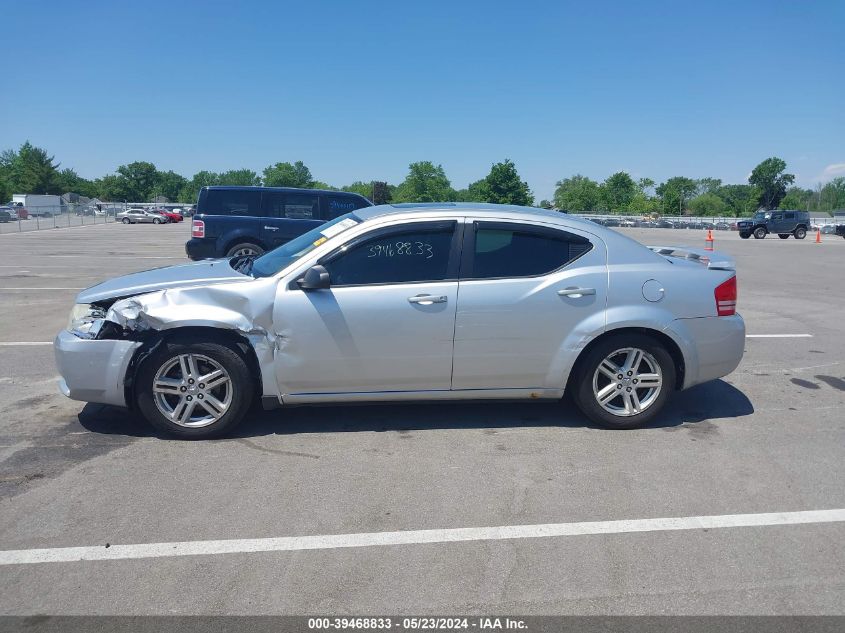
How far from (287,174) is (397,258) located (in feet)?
440

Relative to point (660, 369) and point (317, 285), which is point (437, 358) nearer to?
point (317, 285)

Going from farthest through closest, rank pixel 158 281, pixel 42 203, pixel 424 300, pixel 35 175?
pixel 35 175 < pixel 42 203 < pixel 158 281 < pixel 424 300

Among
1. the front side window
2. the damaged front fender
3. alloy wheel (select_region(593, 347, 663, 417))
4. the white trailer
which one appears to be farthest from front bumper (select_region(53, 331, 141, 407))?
the white trailer

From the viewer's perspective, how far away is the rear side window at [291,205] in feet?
45.0

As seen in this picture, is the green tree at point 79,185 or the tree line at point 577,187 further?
the green tree at point 79,185

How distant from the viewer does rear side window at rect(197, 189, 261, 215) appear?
538 inches

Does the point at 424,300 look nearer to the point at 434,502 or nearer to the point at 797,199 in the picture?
the point at 434,502

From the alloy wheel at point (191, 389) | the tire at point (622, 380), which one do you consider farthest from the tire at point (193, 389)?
the tire at point (622, 380)

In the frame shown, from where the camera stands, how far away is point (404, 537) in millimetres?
3584

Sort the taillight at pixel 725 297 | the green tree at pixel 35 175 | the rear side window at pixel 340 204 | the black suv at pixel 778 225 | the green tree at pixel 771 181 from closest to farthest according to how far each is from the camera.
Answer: the taillight at pixel 725 297, the rear side window at pixel 340 204, the black suv at pixel 778 225, the green tree at pixel 35 175, the green tree at pixel 771 181

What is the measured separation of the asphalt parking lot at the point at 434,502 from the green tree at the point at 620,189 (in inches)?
4816

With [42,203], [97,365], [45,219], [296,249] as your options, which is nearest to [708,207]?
[42,203]

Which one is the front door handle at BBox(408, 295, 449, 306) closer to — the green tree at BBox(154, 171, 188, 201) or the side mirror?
the side mirror

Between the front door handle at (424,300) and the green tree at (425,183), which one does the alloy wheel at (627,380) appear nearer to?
the front door handle at (424,300)
